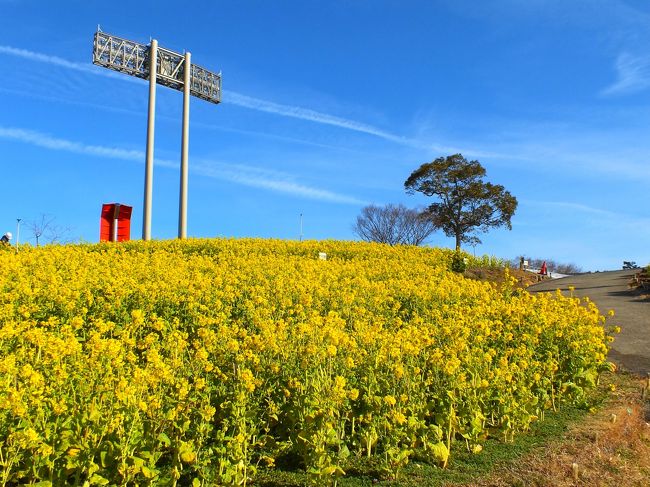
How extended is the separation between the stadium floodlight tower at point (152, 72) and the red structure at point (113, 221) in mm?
854

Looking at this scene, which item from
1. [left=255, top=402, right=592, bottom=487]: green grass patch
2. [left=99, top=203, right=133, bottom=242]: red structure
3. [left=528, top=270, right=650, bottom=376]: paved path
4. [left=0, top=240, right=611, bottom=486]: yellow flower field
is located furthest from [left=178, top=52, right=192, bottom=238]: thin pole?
[left=255, top=402, right=592, bottom=487]: green grass patch

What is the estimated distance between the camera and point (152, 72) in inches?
855

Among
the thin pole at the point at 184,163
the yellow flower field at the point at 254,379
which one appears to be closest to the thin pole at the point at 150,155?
the thin pole at the point at 184,163

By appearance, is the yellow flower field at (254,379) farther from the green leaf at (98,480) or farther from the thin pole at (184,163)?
the thin pole at (184,163)

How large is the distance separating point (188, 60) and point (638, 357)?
2097cm

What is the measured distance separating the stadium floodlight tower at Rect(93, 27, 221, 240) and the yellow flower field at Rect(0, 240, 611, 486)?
14061 millimetres

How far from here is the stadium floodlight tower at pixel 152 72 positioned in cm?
2076

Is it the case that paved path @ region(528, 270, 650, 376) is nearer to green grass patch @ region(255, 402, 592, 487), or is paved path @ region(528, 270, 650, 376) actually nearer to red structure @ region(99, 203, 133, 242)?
green grass patch @ region(255, 402, 592, 487)

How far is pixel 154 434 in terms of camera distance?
316cm

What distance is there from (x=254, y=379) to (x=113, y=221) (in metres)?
17.5

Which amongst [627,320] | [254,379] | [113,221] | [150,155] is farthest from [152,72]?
[254,379]

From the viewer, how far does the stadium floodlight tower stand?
68.1ft

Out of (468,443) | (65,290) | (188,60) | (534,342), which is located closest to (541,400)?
(534,342)

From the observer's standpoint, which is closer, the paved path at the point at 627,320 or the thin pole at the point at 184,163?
the paved path at the point at 627,320
